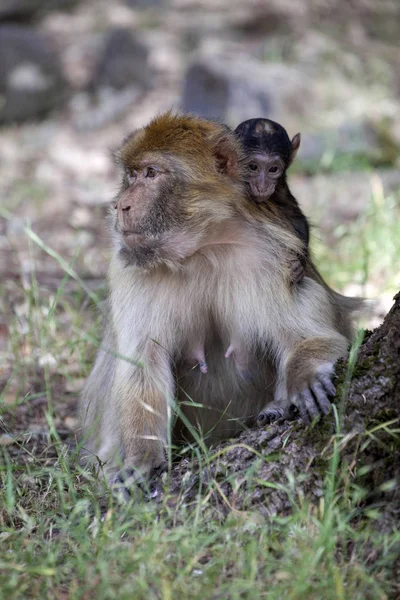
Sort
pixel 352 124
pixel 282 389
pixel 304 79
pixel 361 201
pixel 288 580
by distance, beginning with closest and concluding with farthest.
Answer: pixel 288 580 < pixel 282 389 < pixel 361 201 < pixel 352 124 < pixel 304 79

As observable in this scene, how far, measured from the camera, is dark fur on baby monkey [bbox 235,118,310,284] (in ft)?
11.1

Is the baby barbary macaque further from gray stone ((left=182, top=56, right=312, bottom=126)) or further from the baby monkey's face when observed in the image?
gray stone ((left=182, top=56, right=312, bottom=126))

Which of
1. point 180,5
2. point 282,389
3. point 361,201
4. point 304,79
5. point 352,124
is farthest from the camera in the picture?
point 180,5

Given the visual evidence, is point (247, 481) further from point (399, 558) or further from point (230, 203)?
point (230, 203)

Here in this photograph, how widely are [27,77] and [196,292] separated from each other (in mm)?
9296

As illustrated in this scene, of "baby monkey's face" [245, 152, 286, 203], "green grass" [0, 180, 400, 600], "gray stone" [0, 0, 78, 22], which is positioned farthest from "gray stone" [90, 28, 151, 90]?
"green grass" [0, 180, 400, 600]

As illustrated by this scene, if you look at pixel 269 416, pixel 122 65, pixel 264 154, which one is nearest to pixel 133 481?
pixel 269 416

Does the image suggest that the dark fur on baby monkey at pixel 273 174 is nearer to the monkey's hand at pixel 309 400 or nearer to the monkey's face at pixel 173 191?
the monkey's face at pixel 173 191

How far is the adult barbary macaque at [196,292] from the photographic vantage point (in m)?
3.20

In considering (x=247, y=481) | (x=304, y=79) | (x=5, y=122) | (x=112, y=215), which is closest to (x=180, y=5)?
(x=5, y=122)

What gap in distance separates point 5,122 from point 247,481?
9.65 m

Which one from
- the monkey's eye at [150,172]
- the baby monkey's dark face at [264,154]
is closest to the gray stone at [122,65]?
the baby monkey's dark face at [264,154]

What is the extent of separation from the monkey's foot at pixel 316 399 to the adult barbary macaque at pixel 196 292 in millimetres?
107

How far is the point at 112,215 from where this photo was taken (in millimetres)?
3387
